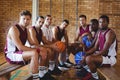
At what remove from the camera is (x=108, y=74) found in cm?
357

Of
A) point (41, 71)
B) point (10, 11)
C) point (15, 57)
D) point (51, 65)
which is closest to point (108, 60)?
point (41, 71)

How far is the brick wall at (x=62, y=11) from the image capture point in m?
8.52

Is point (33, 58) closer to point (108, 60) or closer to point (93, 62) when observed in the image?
point (93, 62)

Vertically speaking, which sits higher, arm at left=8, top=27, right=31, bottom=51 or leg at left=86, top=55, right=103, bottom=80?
arm at left=8, top=27, right=31, bottom=51

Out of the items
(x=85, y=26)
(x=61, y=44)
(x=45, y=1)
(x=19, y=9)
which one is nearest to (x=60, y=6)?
(x=45, y=1)

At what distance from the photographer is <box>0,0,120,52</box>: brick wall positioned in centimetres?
852

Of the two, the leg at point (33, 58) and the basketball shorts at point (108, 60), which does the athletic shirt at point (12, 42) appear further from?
the basketball shorts at point (108, 60)

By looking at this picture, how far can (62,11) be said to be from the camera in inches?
349

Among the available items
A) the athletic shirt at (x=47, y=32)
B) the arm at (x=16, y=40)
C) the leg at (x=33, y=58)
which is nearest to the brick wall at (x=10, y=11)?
the athletic shirt at (x=47, y=32)

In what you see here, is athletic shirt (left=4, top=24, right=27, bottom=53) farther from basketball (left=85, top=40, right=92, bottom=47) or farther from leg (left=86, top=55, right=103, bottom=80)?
basketball (left=85, top=40, right=92, bottom=47)

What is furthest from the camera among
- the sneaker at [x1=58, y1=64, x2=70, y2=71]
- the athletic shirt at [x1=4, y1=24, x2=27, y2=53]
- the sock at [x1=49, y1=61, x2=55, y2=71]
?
the sneaker at [x1=58, y1=64, x2=70, y2=71]

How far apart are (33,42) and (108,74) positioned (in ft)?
4.67

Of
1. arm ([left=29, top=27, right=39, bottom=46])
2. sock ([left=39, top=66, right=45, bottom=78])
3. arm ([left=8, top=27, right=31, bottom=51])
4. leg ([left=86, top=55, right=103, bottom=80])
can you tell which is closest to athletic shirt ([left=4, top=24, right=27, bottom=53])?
arm ([left=8, top=27, right=31, bottom=51])

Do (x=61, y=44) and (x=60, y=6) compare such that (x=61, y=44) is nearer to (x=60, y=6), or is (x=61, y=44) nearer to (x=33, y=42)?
(x=33, y=42)
